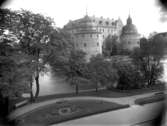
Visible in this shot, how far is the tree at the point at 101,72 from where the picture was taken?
802 centimetres

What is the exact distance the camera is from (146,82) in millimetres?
9680

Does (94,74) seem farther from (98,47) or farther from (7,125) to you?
(98,47)

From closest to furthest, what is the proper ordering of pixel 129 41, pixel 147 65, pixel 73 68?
1. pixel 73 68
2. pixel 147 65
3. pixel 129 41

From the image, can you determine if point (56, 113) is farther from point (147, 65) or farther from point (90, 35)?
point (90, 35)

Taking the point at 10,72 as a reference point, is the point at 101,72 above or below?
below

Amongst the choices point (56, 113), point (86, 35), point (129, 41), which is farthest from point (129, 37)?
point (56, 113)

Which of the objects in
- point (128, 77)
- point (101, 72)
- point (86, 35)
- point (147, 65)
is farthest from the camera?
point (86, 35)

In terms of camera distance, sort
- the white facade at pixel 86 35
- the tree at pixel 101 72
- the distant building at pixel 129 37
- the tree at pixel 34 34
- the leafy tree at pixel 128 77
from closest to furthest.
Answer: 1. the tree at pixel 34 34
2. the tree at pixel 101 72
3. the leafy tree at pixel 128 77
4. the white facade at pixel 86 35
5. the distant building at pixel 129 37

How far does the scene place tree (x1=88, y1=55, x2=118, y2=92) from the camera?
316 inches

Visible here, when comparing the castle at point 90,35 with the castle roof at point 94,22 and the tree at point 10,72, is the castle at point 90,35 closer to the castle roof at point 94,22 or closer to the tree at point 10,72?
the castle roof at point 94,22

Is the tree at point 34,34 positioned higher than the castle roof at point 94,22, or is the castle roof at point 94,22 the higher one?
the castle roof at point 94,22

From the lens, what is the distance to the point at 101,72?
804cm

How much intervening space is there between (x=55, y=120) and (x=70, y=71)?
3558 millimetres

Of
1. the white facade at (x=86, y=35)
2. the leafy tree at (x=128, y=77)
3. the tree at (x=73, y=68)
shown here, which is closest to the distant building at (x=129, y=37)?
the white facade at (x=86, y=35)
